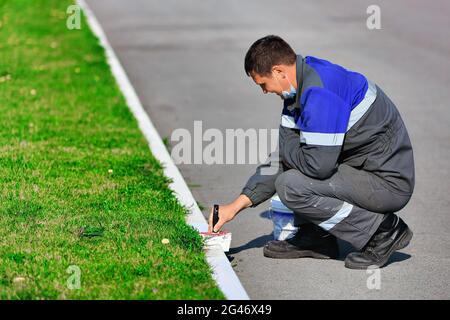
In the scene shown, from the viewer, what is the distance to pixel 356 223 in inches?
242

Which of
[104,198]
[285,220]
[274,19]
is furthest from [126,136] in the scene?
[274,19]

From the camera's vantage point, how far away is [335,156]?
19.4 ft

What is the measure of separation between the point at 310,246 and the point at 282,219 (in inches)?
10.6

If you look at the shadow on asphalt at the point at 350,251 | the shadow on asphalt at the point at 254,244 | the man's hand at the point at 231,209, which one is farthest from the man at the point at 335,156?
the shadow on asphalt at the point at 254,244

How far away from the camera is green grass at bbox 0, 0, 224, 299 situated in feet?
18.6

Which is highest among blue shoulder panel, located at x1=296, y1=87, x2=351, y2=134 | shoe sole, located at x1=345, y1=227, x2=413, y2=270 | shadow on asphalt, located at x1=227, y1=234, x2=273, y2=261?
blue shoulder panel, located at x1=296, y1=87, x2=351, y2=134

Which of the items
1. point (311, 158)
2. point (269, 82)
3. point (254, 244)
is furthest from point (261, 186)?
point (254, 244)

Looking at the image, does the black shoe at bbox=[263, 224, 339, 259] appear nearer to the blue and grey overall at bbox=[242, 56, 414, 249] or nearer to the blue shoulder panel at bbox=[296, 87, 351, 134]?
the blue and grey overall at bbox=[242, 56, 414, 249]

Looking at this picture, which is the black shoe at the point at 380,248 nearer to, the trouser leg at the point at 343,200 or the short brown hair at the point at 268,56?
the trouser leg at the point at 343,200

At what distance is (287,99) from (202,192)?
95.8 inches

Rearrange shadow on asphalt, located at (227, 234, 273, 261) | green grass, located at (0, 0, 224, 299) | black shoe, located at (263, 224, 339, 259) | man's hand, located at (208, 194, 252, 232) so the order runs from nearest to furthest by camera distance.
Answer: green grass, located at (0, 0, 224, 299) < man's hand, located at (208, 194, 252, 232) < black shoe, located at (263, 224, 339, 259) < shadow on asphalt, located at (227, 234, 273, 261)

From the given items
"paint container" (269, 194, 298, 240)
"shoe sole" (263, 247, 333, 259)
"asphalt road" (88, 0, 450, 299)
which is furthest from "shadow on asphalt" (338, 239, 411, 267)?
"paint container" (269, 194, 298, 240)

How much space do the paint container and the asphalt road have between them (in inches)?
8.8

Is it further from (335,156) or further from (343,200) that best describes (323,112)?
(343,200)
